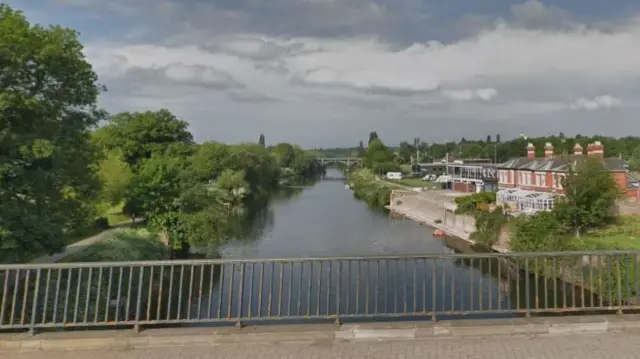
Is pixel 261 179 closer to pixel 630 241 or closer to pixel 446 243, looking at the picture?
pixel 446 243

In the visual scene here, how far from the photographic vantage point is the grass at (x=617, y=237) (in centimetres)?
2636

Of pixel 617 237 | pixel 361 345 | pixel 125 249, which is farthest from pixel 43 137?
pixel 617 237

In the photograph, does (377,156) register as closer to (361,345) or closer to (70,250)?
(70,250)

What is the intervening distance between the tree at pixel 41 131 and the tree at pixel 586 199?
2688 centimetres

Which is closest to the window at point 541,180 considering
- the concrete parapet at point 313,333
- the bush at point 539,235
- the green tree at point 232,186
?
the bush at point 539,235

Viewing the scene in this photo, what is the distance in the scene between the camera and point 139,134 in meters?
46.5

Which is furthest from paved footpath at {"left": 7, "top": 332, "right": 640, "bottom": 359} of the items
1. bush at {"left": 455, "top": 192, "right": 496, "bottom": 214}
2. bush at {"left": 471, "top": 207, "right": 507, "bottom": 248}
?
bush at {"left": 455, "top": 192, "right": 496, "bottom": 214}

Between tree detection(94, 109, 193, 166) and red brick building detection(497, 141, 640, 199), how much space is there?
32.8 m

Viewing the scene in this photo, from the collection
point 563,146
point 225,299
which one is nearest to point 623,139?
point 563,146

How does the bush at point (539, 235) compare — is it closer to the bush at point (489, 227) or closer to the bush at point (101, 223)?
the bush at point (489, 227)

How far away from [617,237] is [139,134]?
37.2m

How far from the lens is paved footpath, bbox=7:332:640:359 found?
6.29m

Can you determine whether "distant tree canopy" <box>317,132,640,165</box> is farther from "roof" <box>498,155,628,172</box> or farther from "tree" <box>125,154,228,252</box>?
"tree" <box>125,154,228,252</box>

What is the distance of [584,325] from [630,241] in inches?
941
